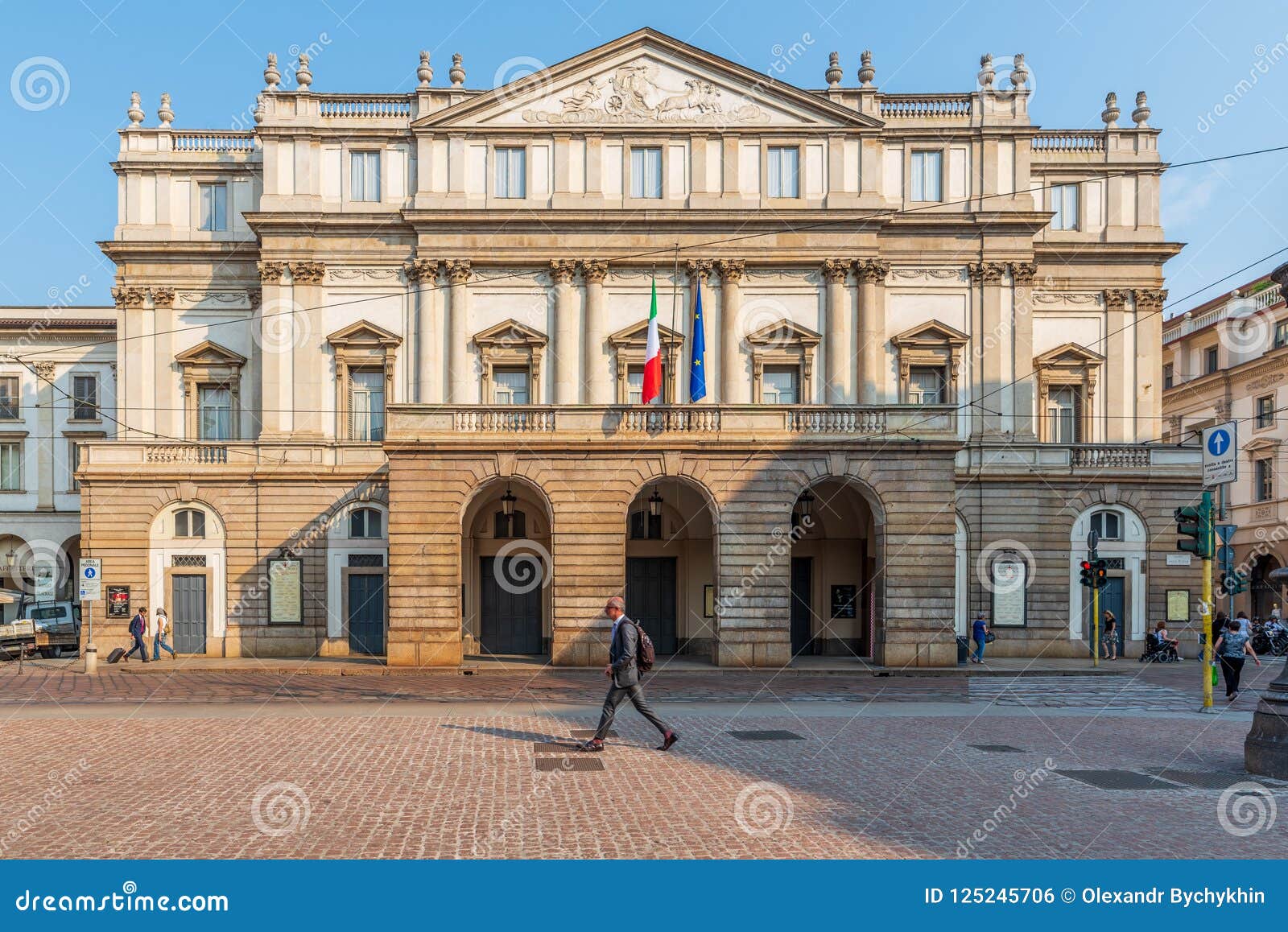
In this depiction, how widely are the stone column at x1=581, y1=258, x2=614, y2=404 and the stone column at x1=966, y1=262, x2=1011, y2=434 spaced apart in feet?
40.4

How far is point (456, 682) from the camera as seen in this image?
2473 centimetres

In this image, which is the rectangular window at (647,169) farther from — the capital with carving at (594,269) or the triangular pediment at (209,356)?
the triangular pediment at (209,356)

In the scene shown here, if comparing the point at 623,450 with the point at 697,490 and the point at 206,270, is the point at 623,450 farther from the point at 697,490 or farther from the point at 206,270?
the point at 206,270

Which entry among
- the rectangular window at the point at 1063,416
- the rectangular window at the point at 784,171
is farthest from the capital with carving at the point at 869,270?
the rectangular window at the point at 1063,416

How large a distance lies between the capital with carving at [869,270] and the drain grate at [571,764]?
2517cm

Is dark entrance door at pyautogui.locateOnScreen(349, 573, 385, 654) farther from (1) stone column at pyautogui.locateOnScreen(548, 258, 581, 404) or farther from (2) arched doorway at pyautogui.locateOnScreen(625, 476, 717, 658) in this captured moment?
(1) stone column at pyautogui.locateOnScreen(548, 258, 581, 404)

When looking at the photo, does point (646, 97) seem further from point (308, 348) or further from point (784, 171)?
point (308, 348)

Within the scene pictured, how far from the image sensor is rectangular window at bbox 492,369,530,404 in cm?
3581

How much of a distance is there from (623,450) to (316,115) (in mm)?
17179

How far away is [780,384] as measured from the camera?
36.0 m

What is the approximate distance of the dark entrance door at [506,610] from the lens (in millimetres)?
34469

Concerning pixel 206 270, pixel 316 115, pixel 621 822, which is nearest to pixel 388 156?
pixel 316 115

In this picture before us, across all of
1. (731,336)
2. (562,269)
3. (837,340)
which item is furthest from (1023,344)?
(562,269)

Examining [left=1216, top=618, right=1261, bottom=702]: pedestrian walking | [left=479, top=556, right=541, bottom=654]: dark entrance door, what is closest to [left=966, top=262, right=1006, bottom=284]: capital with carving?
[left=1216, top=618, right=1261, bottom=702]: pedestrian walking
